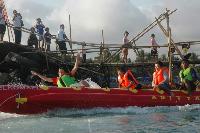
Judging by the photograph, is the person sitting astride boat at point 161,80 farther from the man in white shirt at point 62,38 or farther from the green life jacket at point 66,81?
the man in white shirt at point 62,38

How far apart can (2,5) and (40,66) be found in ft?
13.0

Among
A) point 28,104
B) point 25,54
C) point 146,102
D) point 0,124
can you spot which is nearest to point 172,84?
point 146,102

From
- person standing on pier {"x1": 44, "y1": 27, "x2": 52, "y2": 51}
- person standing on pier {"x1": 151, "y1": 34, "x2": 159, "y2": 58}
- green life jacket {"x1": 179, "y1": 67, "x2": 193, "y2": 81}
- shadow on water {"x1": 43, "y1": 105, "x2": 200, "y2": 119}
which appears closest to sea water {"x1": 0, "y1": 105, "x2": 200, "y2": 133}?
shadow on water {"x1": 43, "y1": 105, "x2": 200, "y2": 119}

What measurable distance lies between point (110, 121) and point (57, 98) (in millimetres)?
2595

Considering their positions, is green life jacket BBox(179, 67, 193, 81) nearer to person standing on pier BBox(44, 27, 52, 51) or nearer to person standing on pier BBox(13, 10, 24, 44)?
person standing on pier BBox(44, 27, 52, 51)

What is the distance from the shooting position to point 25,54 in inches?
1009

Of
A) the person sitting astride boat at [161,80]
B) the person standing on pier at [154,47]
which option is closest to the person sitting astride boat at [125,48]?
the person standing on pier at [154,47]

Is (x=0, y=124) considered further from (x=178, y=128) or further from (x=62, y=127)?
(x=178, y=128)

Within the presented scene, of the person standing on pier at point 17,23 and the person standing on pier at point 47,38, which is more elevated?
the person standing on pier at point 17,23

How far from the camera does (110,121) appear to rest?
14.8 m

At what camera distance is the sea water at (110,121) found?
13195 mm

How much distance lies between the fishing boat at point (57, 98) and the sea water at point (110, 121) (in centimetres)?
20

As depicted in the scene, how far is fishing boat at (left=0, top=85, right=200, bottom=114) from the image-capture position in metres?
16.5

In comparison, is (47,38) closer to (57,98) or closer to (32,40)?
(32,40)
